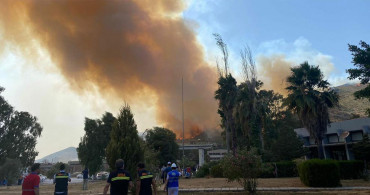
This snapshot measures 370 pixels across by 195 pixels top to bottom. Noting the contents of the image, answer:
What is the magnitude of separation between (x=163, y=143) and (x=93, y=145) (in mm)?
13866

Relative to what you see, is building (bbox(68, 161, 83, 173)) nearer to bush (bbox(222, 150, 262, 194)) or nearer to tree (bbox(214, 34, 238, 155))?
tree (bbox(214, 34, 238, 155))

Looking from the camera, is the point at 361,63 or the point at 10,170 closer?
the point at 361,63

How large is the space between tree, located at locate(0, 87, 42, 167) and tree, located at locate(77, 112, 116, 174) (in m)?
19.1

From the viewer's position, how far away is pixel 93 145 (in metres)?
34.7

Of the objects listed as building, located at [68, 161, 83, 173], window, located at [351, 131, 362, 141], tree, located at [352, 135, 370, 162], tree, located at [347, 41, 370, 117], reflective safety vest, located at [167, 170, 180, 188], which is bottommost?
building, located at [68, 161, 83, 173]

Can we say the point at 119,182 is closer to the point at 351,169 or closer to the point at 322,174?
the point at 322,174

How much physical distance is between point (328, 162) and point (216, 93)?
948 inches

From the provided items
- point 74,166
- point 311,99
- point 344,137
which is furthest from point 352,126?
point 74,166

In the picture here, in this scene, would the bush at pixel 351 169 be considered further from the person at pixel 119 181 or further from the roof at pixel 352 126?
the person at pixel 119 181

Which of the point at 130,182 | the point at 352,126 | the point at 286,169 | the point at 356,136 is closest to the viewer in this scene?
the point at 130,182

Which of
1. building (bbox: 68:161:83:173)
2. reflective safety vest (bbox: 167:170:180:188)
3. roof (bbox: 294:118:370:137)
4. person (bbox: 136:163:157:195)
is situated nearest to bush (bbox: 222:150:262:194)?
reflective safety vest (bbox: 167:170:180:188)

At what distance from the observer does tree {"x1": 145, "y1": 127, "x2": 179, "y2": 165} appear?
146 ft

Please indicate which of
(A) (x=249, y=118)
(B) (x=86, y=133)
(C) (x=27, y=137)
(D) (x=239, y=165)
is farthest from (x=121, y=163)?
(C) (x=27, y=137)

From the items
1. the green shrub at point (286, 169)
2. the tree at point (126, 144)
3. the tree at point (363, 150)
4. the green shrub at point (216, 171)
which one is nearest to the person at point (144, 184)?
the tree at point (126, 144)
